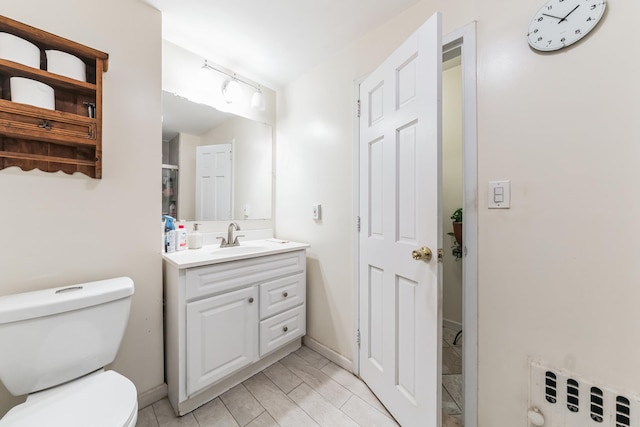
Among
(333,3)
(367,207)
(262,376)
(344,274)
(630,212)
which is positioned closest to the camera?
(630,212)

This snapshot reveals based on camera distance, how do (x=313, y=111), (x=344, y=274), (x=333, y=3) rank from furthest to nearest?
1. (x=313, y=111)
2. (x=344, y=274)
3. (x=333, y=3)

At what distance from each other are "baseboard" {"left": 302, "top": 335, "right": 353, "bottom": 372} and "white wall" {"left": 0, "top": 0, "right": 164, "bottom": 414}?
1019mm

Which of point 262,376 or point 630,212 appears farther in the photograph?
point 262,376

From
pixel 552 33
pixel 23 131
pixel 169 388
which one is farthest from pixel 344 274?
pixel 23 131

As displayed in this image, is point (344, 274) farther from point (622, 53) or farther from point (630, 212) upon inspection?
point (622, 53)

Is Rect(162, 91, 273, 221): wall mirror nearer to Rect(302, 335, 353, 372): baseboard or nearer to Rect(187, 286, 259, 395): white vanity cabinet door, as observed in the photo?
Rect(187, 286, 259, 395): white vanity cabinet door

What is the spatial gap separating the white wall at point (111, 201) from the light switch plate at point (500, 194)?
1.78 m

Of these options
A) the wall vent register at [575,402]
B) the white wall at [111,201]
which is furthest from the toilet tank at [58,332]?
the wall vent register at [575,402]

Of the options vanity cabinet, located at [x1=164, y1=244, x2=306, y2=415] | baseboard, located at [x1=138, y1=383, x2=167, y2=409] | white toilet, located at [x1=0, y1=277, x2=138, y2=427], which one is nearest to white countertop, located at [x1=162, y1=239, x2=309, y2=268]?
vanity cabinet, located at [x1=164, y1=244, x2=306, y2=415]

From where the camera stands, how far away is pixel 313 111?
197cm

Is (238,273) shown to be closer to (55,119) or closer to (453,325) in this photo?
(55,119)

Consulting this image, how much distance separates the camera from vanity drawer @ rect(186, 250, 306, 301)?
4.37 feet

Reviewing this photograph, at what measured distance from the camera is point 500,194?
1083 millimetres

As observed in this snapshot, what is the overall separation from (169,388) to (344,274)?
4.14 ft
